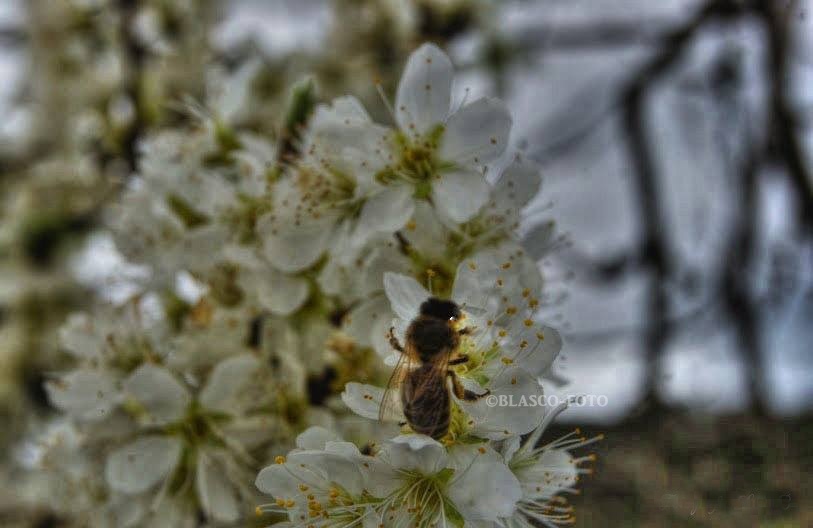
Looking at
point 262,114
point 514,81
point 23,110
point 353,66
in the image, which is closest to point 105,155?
point 262,114

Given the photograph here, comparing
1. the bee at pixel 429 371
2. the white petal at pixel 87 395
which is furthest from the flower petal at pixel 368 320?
the white petal at pixel 87 395

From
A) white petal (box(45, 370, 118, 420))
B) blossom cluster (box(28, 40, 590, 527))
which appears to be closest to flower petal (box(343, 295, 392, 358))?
blossom cluster (box(28, 40, 590, 527))

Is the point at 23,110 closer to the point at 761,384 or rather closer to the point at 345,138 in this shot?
the point at 345,138

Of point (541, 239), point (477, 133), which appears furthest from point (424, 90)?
point (541, 239)

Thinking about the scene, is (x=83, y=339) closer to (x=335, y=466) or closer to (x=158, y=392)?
(x=158, y=392)

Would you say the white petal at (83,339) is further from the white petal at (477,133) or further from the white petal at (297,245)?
the white petal at (477,133)

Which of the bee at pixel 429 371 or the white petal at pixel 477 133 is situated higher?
the white petal at pixel 477 133

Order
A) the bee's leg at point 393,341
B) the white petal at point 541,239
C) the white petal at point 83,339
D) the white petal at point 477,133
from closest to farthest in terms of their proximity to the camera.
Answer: the bee's leg at point 393,341 → the white petal at point 477,133 → the white petal at point 541,239 → the white petal at point 83,339
